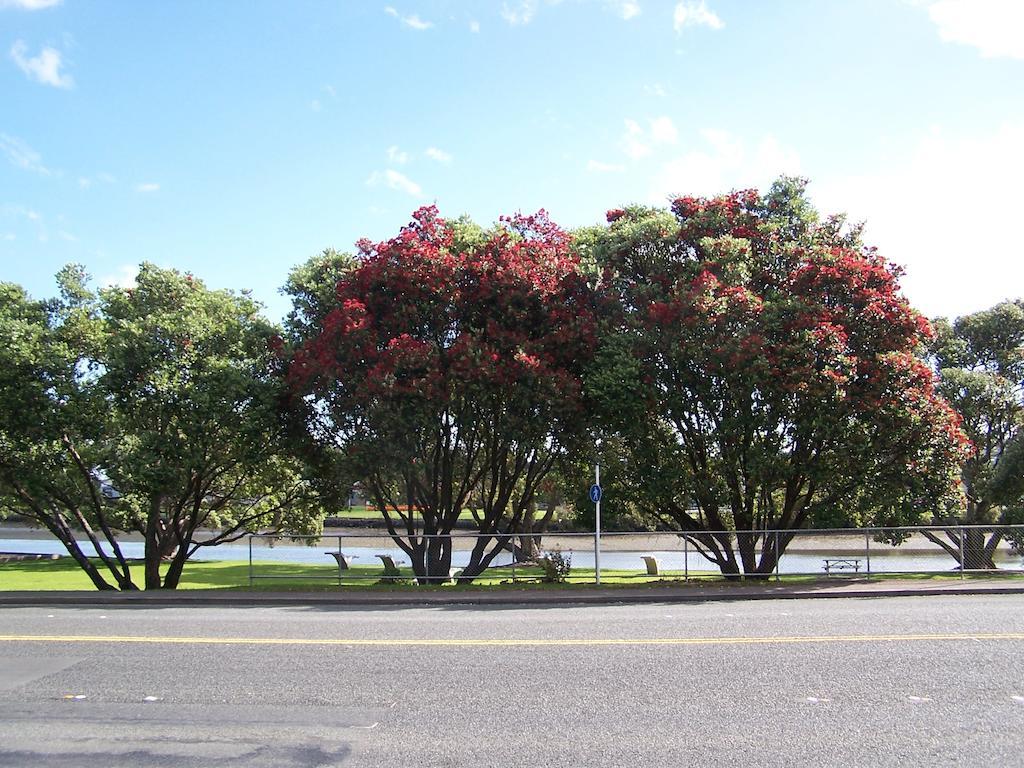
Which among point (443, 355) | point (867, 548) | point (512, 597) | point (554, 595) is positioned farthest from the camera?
point (443, 355)

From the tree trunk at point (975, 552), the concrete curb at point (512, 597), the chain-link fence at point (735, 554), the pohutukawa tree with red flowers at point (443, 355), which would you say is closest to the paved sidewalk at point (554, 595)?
the concrete curb at point (512, 597)

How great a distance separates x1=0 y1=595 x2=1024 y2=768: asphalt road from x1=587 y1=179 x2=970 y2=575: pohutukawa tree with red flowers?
6105mm

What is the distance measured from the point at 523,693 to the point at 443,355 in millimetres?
11371

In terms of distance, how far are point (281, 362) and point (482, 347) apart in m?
5.49

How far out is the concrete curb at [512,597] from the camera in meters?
14.5

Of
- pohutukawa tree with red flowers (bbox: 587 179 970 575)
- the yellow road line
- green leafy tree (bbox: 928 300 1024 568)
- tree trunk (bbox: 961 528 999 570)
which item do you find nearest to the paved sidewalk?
tree trunk (bbox: 961 528 999 570)

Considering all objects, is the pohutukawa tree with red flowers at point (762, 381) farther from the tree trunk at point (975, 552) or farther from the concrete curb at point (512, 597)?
the concrete curb at point (512, 597)

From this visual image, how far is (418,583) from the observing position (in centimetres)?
1775

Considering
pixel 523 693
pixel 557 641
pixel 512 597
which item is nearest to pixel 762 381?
pixel 512 597

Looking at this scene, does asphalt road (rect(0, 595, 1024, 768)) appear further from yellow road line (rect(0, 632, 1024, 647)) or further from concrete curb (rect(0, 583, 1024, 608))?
concrete curb (rect(0, 583, 1024, 608))

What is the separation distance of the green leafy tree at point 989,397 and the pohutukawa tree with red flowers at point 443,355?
13.4 m

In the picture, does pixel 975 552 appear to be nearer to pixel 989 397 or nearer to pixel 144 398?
pixel 989 397

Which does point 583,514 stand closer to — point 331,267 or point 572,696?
point 331,267

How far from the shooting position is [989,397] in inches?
1012
